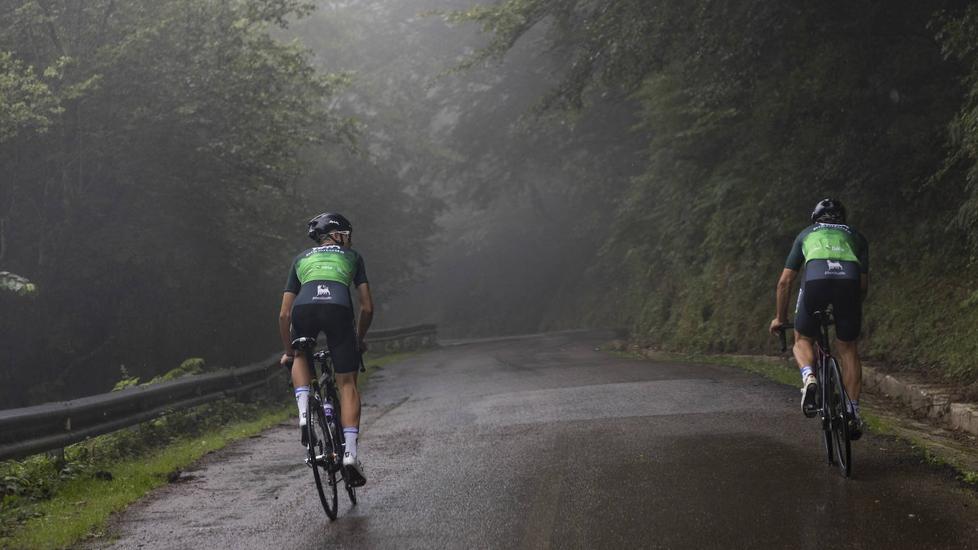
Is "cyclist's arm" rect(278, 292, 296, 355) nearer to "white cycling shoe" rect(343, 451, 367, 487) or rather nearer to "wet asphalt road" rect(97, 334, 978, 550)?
"white cycling shoe" rect(343, 451, 367, 487)

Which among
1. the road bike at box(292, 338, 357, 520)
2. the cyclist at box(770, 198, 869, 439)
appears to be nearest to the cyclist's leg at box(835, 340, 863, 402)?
the cyclist at box(770, 198, 869, 439)

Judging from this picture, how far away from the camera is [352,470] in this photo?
292 inches

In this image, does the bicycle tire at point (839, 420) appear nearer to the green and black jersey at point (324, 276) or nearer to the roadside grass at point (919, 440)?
the roadside grass at point (919, 440)

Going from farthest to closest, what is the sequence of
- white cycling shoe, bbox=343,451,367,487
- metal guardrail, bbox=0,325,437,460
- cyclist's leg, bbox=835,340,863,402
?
metal guardrail, bbox=0,325,437,460 < cyclist's leg, bbox=835,340,863,402 < white cycling shoe, bbox=343,451,367,487

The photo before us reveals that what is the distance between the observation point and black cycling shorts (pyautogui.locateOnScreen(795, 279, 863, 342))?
7.89m

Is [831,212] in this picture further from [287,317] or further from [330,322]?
[287,317]

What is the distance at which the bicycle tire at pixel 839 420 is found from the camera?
746 cm

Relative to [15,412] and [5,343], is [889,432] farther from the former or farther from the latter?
[5,343]

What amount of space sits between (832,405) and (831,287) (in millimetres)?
873

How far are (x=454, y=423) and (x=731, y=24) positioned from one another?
26.2ft

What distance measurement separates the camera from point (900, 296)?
44.3 feet

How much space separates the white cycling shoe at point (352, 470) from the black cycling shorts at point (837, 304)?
352cm

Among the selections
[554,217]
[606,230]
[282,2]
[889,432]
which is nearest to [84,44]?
[282,2]

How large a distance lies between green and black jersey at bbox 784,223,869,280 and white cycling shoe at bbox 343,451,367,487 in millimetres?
3615
